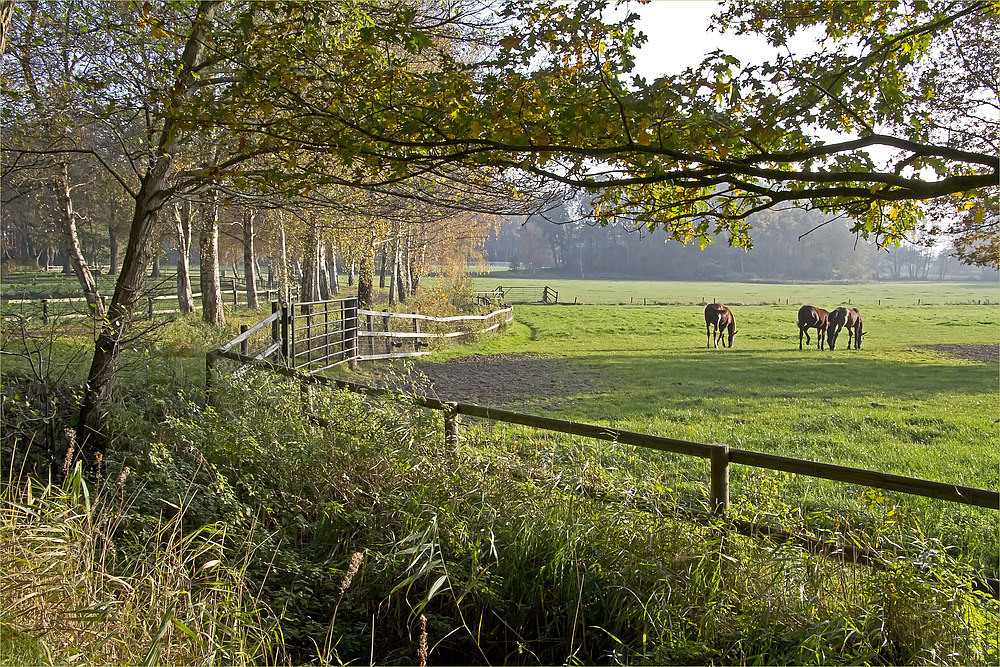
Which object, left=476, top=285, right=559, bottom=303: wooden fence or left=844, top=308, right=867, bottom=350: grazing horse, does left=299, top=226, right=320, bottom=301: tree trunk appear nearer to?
left=476, top=285, right=559, bottom=303: wooden fence

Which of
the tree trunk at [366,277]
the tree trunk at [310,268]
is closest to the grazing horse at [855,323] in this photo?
the tree trunk at [366,277]

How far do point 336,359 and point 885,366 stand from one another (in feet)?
49.4

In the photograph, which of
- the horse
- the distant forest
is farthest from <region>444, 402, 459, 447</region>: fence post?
the distant forest

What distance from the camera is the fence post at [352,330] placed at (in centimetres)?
1477

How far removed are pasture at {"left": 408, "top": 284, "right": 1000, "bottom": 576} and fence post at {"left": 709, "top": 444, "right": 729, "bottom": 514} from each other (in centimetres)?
24

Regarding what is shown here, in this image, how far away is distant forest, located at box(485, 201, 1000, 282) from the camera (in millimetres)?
60709

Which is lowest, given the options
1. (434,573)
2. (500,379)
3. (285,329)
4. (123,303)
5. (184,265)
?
(500,379)

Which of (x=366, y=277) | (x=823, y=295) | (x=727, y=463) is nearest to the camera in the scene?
(x=727, y=463)

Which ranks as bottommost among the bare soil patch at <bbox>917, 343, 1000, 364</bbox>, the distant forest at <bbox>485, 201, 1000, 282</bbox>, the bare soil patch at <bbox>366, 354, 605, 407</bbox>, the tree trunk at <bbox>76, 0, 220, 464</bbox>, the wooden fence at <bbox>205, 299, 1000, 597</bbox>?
the bare soil patch at <bbox>917, 343, 1000, 364</bbox>

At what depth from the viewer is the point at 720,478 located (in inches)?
176

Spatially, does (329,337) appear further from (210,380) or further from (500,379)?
(210,380)

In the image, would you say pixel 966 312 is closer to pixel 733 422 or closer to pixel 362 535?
pixel 733 422

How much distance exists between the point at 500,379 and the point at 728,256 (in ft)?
226

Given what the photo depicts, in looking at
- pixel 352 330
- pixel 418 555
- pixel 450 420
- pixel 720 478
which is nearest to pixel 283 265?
pixel 352 330
